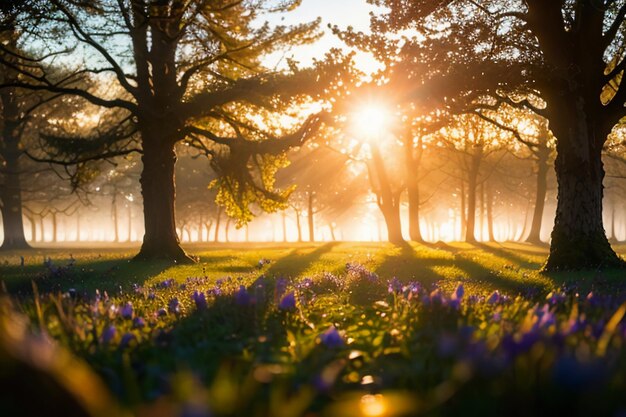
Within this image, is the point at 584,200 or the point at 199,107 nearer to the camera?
the point at 584,200

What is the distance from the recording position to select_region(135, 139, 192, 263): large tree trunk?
58.5 feet

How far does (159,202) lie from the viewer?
18188 millimetres

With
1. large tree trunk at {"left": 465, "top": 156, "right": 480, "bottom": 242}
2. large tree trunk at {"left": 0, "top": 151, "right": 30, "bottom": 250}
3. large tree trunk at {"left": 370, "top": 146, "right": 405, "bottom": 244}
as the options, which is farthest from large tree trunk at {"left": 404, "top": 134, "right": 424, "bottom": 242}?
large tree trunk at {"left": 0, "top": 151, "right": 30, "bottom": 250}

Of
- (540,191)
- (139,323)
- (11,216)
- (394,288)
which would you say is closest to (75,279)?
(139,323)

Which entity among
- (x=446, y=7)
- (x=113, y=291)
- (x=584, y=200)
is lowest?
(x=113, y=291)

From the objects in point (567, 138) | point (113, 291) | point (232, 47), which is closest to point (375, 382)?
point (113, 291)

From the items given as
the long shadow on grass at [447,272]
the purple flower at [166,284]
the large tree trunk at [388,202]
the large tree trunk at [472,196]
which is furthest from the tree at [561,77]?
the large tree trunk at [472,196]

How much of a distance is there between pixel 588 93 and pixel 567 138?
60.0 inches

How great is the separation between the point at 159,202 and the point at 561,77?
13.8 m

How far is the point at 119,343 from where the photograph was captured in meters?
3.69

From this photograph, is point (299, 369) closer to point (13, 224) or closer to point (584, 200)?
point (584, 200)

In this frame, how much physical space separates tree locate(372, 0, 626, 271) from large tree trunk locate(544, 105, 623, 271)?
0.08ft

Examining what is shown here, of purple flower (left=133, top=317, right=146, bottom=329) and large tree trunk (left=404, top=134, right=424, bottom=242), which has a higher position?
large tree trunk (left=404, top=134, right=424, bottom=242)

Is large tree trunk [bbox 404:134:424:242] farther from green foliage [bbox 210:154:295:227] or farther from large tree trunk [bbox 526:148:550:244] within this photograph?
green foliage [bbox 210:154:295:227]
